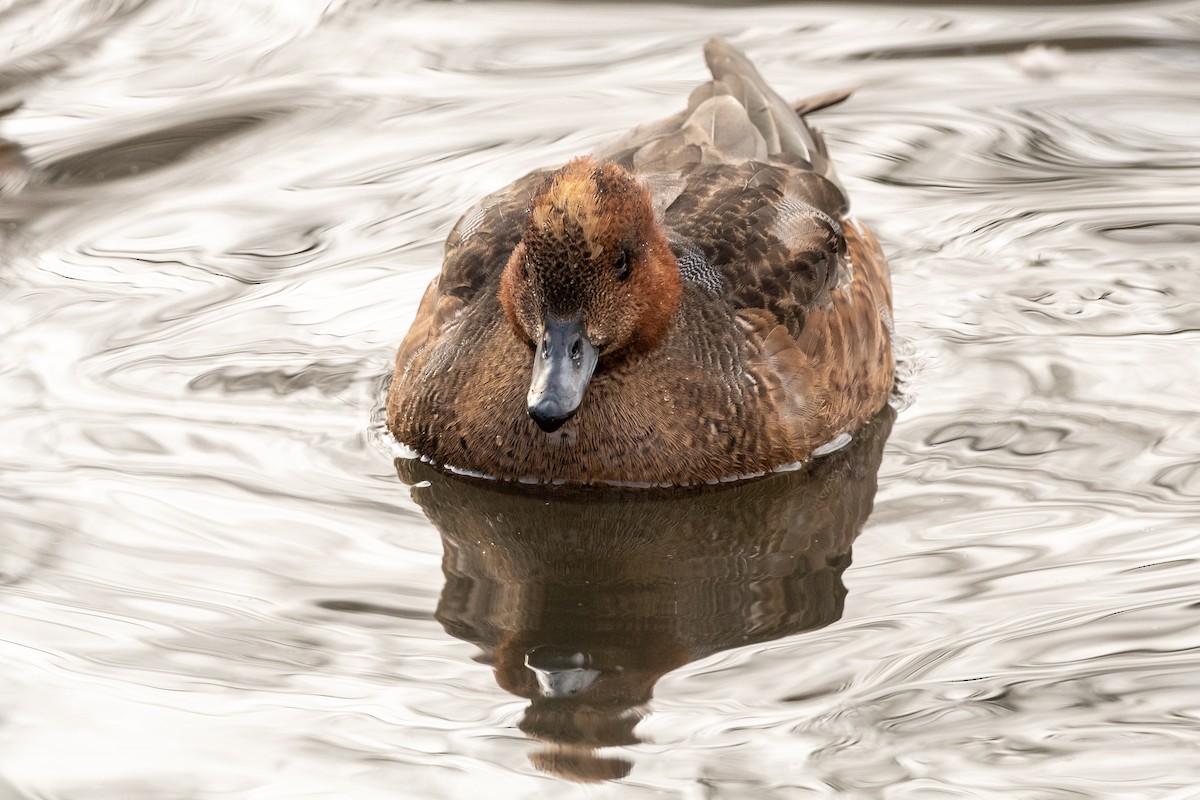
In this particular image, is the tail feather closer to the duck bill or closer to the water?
the water

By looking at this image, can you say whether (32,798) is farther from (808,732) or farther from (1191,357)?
(1191,357)

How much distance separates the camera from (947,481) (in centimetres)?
773

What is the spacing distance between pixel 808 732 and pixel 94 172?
618 centimetres

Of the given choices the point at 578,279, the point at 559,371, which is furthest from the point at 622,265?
the point at 559,371

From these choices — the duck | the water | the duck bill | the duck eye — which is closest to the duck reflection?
the water

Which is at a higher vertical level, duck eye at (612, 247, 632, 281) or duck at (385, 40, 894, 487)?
duck eye at (612, 247, 632, 281)

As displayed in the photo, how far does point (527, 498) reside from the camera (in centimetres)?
770

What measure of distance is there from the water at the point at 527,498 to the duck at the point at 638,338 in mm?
184

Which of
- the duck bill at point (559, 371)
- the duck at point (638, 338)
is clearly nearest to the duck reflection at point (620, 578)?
the duck at point (638, 338)

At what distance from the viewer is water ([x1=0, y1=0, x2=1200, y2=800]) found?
19.5 feet

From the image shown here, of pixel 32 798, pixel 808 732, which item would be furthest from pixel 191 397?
pixel 808 732

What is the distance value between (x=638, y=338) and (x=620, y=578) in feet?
3.59

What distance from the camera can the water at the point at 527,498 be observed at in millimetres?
5945

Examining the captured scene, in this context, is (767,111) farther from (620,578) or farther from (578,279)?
(620,578)
